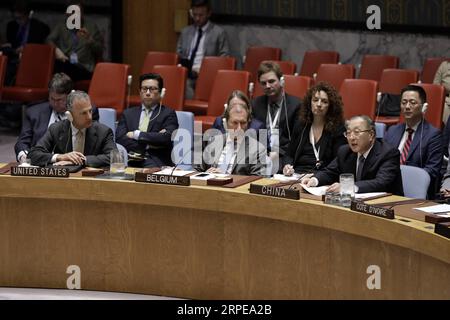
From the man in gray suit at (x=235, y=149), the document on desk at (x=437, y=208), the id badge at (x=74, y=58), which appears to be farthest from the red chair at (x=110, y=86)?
the document on desk at (x=437, y=208)

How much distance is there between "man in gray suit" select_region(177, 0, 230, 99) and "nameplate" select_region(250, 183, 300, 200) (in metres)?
4.52

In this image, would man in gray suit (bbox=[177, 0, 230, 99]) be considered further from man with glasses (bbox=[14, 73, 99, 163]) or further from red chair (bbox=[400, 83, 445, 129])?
man with glasses (bbox=[14, 73, 99, 163])

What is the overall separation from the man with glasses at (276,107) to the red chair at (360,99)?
2.54 feet

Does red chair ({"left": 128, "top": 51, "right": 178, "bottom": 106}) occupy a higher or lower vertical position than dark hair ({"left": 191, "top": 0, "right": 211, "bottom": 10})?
lower

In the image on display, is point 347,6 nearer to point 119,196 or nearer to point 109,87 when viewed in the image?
point 109,87

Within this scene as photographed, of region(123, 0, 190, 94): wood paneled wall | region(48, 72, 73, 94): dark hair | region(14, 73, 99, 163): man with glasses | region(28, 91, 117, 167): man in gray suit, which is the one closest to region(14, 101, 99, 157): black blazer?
region(14, 73, 99, 163): man with glasses

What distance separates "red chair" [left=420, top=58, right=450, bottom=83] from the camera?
914 cm

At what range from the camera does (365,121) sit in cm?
579

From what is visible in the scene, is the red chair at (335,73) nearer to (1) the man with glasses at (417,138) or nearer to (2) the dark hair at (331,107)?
(1) the man with glasses at (417,138)

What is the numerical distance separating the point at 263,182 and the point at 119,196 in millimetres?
776

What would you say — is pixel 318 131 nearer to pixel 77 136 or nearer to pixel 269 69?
pixel 269 69

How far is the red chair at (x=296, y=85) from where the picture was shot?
329 inches

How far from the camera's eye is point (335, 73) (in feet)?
29.6
